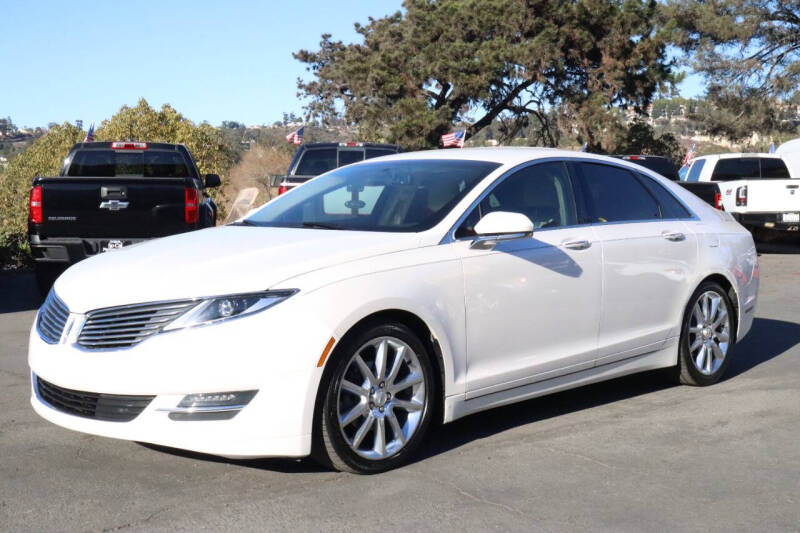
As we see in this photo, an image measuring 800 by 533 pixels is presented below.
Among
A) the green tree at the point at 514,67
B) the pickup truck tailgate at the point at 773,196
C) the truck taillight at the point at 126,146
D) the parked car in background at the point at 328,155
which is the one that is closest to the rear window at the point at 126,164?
the truck taillight at the point at 126,146

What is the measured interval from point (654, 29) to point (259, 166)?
17.2 metres

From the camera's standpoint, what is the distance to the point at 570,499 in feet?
15.0

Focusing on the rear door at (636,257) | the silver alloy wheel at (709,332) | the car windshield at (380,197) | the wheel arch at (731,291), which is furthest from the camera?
the wheel arch at (731,291)

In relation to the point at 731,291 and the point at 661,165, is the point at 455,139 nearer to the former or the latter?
the point at 661,165

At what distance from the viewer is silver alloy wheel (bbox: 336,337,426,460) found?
485 cm

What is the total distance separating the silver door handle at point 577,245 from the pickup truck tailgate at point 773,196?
45.9ft

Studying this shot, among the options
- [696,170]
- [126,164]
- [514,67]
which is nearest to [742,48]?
[514,67]

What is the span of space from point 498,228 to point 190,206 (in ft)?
21.0

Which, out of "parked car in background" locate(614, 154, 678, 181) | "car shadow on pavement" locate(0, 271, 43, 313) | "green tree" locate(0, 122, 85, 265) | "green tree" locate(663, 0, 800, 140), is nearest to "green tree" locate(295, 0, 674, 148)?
"green tree" locate(663, 0, 800, 140)

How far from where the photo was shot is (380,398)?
196 inches

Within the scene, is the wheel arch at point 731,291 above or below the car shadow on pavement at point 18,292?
above

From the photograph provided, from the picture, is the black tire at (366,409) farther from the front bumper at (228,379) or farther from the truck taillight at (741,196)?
the truck taillight at (741,196)

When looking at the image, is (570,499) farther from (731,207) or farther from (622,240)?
(731,207)

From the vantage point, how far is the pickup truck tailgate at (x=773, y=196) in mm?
18734
